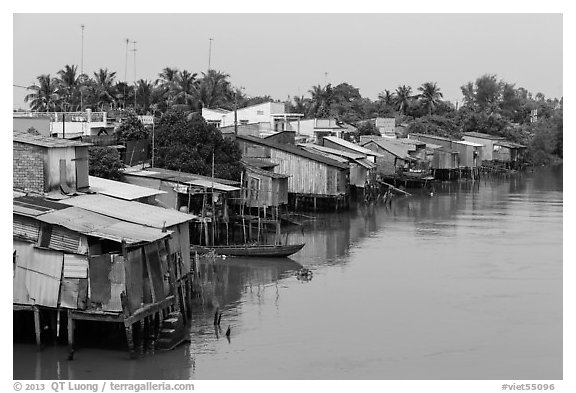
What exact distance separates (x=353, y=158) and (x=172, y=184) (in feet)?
64.2

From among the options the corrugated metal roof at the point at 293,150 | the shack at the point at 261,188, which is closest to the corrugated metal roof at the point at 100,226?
the shack at the point at 261,188

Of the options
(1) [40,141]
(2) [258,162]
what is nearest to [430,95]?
(2) [258,162]

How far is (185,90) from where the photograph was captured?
49.6 metres

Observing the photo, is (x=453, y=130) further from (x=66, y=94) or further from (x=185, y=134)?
(x=185, y=134)

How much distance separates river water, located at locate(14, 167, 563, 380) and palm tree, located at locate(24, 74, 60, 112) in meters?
19.1

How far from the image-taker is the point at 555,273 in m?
27.5

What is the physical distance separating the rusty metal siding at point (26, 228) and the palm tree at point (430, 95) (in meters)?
65.3

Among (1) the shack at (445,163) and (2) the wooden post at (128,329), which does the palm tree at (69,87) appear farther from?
(2) the wooden post at (128,329)

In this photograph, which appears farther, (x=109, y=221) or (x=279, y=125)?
(x=279, y=125)

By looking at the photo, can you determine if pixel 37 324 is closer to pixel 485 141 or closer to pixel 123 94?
pixel 123 94

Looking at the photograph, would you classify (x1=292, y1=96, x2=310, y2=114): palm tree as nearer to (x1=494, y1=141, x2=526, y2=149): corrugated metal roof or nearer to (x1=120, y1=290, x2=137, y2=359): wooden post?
(x1=494, y1=141, x2=526, y2=149): corrugated metal roof

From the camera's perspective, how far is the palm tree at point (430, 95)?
80000mm

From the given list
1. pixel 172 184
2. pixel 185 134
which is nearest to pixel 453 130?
pixel 185 134

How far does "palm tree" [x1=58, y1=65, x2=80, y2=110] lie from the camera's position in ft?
160
